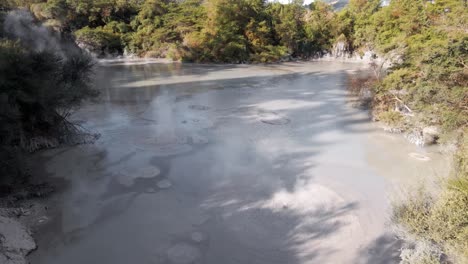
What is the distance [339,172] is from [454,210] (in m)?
3.05

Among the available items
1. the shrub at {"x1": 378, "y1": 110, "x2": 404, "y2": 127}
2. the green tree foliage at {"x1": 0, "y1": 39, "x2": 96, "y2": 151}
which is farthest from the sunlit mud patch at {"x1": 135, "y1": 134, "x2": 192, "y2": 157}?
the shrub at {"x1": 378, "y1": 110, "x2": 404, "y2": 127}

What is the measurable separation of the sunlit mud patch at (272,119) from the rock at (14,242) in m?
6.18

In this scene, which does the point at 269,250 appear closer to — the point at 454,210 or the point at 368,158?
the point at 454,210

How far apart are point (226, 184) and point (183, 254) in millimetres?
1820

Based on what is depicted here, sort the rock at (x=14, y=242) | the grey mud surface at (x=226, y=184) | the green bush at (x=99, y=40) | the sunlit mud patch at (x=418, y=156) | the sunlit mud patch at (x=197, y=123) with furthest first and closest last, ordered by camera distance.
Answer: the green bush at (x=99, y=40) → the sunlit mud patch at (x=197, y=123) → the sunlit mud patch at (x=418, y=156) → the grey mud surface at (x=226, y=184) → the rock at (x=14, y=242)

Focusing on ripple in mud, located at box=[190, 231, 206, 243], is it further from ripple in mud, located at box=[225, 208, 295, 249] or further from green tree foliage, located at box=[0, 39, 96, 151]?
green tree foliage, located at box=[0, 39, 96, 151]

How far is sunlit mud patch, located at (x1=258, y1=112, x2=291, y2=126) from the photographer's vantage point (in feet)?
28.9

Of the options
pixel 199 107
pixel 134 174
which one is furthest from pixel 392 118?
pixel 134 174

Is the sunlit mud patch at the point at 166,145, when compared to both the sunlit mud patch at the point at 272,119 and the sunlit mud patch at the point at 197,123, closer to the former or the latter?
the sunlit mud patch at the point at 197,123

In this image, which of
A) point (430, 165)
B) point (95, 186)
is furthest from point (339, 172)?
point (95, 186)

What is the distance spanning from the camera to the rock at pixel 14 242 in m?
3.45

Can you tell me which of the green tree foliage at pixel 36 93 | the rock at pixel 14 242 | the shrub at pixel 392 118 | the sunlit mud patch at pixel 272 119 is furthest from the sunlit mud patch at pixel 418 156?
the green tree foliage at pixel 36 93

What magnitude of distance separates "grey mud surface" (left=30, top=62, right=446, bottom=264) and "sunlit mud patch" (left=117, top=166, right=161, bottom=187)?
37 mm

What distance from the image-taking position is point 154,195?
16.6 ft
